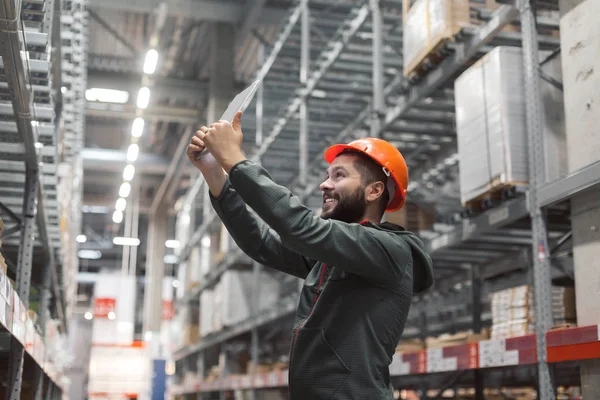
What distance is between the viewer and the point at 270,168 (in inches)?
502

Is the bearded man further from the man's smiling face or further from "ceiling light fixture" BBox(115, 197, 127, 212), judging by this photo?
"ceiling light fixture" BBox(115, 197, 127, 212)

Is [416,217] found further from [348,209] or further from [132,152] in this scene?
[132,152]

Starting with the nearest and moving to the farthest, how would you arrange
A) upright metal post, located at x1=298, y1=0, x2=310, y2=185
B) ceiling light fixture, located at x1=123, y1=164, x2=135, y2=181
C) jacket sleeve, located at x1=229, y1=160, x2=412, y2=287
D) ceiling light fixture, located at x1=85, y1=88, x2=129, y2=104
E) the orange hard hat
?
1. jacket sleeve, located at x1=229, y1=160, x2=412, y2=287
2. the orange hard hat
3. upright metal post, located at x1=298, y1=0, x2=310, y2=185
4. ceiling light fixture, located at x1=85, y1=88, x2=129, y2=104
5. ceiling light fixture, located at x1=123, y1=164, x2=135, y2=181

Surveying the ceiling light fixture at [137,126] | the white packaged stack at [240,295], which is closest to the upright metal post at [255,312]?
the white packaged stack at [240,295]

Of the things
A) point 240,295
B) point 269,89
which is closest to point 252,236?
point 240,295

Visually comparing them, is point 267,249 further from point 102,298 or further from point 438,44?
point 102,298

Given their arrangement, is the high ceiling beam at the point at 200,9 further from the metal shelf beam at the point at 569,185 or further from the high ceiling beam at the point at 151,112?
the metal shelf beam at the point at 569,185

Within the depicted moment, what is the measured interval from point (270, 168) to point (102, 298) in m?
11.9

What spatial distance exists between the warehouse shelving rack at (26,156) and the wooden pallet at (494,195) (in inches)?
112

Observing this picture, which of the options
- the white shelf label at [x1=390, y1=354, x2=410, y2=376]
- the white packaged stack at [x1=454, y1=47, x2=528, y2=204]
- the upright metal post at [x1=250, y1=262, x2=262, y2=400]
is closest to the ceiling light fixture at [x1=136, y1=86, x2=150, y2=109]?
the upright metal post at [x1=250, y1=262, x2=262, y2=400]

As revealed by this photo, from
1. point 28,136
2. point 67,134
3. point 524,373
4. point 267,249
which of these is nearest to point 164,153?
point 67,134

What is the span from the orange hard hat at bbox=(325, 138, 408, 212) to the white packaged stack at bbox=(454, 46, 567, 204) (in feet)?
7.97

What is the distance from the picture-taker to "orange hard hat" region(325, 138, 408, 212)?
2512 millimetres

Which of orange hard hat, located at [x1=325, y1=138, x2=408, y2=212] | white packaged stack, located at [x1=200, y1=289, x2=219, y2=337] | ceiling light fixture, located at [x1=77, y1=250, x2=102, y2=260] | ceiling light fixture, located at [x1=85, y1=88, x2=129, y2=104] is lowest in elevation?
orange hard hat, located at [x1=325, y1=138, x2=408, y2=212]
